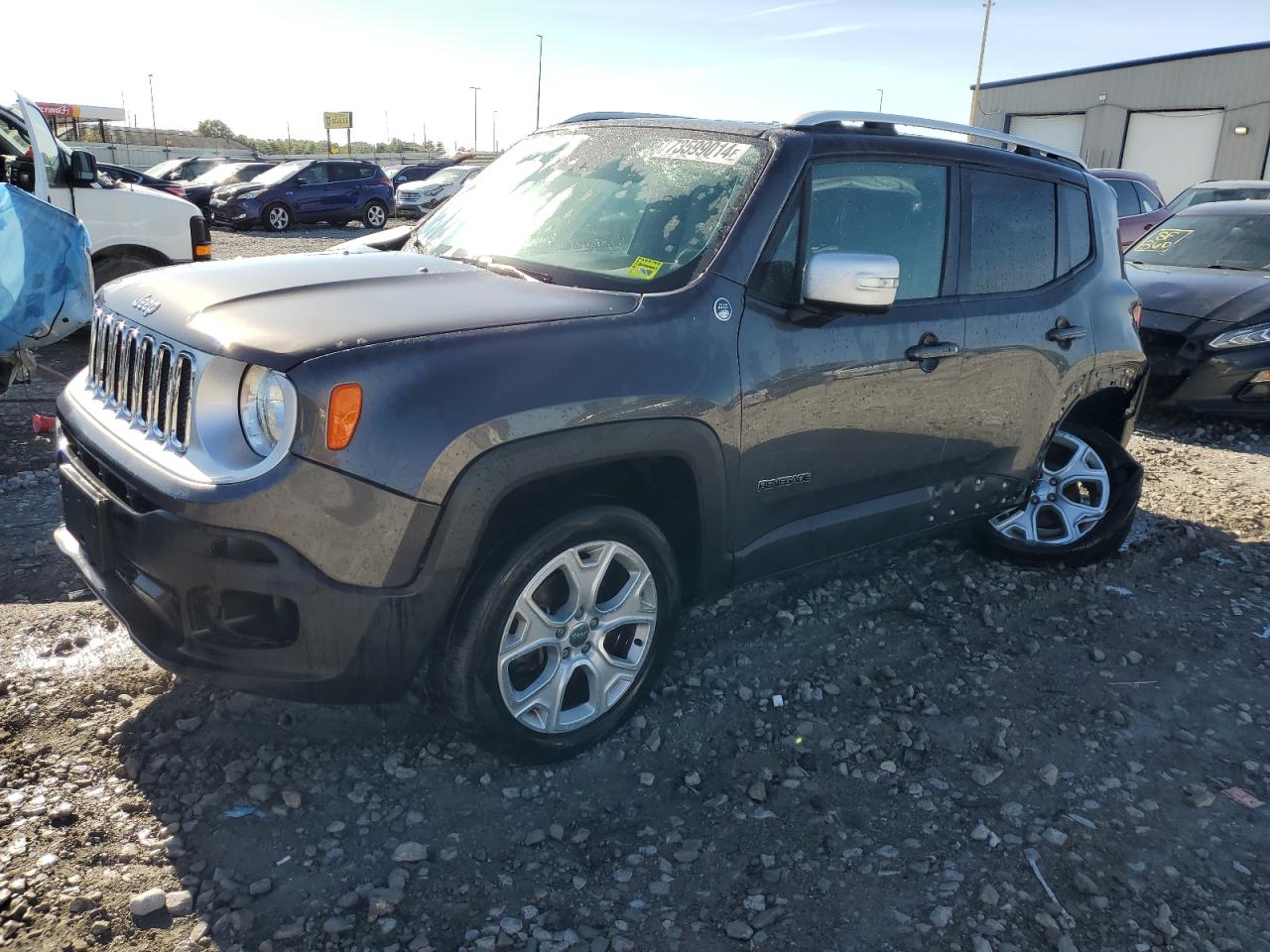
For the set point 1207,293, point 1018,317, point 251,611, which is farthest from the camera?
point 1207,293

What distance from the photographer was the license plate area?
2.63m

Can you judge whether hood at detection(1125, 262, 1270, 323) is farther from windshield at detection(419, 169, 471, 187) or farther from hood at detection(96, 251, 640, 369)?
windshield at detection(419, 169, 471, 187)

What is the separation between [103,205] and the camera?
803 cm

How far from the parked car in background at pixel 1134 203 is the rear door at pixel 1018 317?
32.9 ft

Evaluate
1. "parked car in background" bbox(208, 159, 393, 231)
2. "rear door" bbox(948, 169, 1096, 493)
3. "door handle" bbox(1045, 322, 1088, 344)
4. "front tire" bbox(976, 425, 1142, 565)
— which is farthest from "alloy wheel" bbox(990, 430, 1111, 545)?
"parked car in background" bbox(208, 159, 393, 231)

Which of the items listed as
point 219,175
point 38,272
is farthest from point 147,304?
point 219,175

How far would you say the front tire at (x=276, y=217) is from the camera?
22.0m

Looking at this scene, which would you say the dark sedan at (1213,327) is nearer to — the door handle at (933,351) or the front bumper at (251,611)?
the door handle at (933,351)

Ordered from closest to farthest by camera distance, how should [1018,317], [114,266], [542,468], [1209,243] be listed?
[542,468]
[1018,317]
[114,266]
[1209,243]

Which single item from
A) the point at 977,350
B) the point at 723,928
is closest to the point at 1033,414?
the point at 977,350

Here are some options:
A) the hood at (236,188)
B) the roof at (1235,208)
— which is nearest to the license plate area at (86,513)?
the roof at (1235,208)

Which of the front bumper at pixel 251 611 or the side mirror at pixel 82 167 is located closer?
the front bumper at pixel 251 611

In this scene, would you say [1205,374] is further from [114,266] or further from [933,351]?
[114,266]

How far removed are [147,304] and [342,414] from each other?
0.93m
